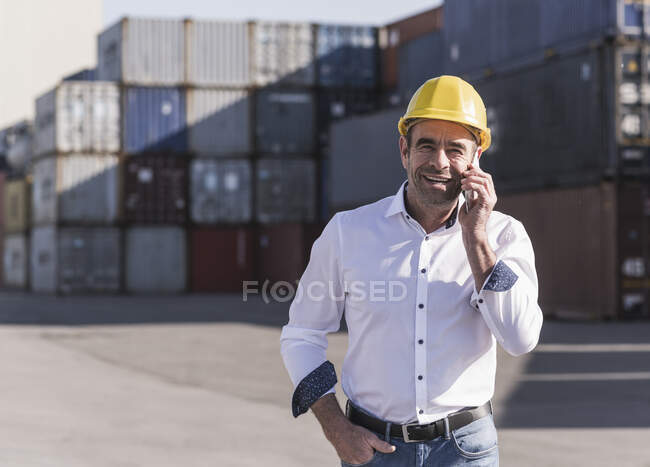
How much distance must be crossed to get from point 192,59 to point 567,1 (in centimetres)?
1899

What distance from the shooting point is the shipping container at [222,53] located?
38094mm

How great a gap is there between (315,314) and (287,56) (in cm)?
Answer: 3660

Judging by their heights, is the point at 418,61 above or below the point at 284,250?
above

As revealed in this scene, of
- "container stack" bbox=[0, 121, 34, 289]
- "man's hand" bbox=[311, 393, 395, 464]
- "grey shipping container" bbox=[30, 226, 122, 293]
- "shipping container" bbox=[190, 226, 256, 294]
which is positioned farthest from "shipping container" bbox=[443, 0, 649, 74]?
"container stack" bbox=[0, 121, 34, 289]

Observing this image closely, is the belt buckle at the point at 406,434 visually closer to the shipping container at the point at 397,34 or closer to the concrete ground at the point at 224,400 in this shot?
the concrete ground at the point at 224,400

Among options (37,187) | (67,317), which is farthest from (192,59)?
(67,317)

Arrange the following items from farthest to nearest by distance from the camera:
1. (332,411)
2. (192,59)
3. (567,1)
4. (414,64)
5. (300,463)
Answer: (192,59), (414,64), (567,1), (300,463), (332,411)

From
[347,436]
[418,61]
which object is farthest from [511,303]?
[418,61]

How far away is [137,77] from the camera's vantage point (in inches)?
1480

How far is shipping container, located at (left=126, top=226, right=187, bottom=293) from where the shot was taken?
37.7 meters

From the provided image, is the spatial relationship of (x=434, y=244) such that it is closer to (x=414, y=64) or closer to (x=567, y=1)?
→ (x=567, y=1)

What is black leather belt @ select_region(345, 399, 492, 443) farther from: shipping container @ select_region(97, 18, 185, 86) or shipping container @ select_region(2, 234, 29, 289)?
shipping container @ select_region(2, 234, 29, 289)

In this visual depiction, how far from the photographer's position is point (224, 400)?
10.2 metres

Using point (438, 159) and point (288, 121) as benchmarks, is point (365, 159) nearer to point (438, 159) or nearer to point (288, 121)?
point (288, 121)
